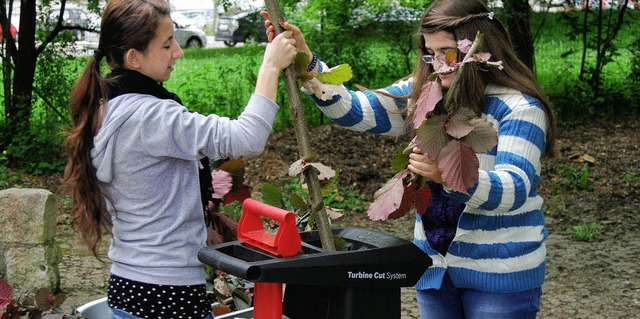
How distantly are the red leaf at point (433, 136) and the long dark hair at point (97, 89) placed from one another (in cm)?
76

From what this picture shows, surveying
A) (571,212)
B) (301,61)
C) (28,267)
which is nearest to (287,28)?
(301,61)

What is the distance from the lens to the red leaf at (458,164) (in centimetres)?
197

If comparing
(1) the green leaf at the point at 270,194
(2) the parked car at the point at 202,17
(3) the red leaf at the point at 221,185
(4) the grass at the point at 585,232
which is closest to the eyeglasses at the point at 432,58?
(1) the green leaf at the point at 270,194

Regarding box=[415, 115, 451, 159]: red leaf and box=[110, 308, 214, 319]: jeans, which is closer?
box=[415, 115, 451, 159]: red leaf

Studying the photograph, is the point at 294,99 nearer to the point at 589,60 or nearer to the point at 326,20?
A: the point at 326,20

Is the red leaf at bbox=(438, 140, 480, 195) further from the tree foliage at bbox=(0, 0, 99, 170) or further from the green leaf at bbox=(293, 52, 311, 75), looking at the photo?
the tree foliage at bbox=(0, 0, 99, 170)

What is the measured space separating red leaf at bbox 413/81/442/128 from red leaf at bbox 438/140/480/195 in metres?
0.09

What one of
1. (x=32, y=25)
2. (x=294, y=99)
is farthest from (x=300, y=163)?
(x=32, y=25)

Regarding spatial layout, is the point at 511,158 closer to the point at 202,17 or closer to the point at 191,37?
the point at 191,37

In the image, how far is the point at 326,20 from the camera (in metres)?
8.61

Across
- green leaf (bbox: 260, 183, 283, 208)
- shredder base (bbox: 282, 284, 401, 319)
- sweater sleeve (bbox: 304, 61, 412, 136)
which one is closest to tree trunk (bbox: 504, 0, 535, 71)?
sweater sleeve (bbox: 304, 61, 412, 136)

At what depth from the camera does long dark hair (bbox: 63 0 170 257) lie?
2250mm

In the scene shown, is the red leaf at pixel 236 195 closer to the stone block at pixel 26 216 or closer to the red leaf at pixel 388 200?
the red leaf at pixel 388 200

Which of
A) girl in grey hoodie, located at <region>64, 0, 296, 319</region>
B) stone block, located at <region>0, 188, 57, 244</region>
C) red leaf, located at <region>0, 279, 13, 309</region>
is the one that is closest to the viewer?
girl in grey hoodie, located at <region>64, 0, 296, 319</region>
